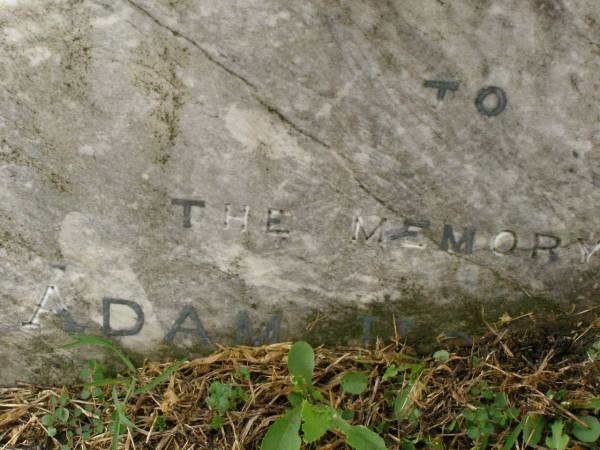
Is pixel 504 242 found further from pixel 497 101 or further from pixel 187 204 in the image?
pixel 187 204

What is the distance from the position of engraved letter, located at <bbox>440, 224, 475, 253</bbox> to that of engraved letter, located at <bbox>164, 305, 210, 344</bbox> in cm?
71

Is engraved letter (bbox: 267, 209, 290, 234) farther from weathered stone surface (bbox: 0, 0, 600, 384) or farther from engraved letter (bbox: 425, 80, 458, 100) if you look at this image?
engraved letter (bbox: 425, 80, 458, 100)

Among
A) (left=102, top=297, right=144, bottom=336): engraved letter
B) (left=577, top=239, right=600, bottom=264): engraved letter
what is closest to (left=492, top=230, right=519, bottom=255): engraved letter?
(left=577, top=239, right=600, bottom=264): engraved letter

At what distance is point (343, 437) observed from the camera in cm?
173

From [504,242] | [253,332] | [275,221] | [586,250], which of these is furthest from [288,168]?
[586,250]

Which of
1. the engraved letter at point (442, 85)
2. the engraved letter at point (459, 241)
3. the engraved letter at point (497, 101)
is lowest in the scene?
the engraved letter at point (459, 241)

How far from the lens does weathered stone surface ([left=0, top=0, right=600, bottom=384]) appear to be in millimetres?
1565

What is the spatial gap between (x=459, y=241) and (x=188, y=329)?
795 mm

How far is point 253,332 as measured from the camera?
71.3 inches

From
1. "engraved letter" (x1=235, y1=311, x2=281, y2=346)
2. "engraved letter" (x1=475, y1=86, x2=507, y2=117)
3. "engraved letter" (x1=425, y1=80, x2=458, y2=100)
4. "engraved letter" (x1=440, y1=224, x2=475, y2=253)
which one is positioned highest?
"engraved letter" (x1=425, y1=80, x2=458, y2=100)

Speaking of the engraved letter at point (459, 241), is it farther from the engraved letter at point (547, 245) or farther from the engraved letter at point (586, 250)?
the engraved letter at point (586, 250)

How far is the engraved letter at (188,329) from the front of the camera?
1.79m

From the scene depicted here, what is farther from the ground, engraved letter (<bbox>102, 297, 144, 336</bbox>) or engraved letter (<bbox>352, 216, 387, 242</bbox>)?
engraved letter (<bbox>352, 216, 387, 242</bbox>)

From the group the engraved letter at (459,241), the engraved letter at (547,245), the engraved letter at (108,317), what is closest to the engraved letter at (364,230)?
the engraved letter at (459,241)
